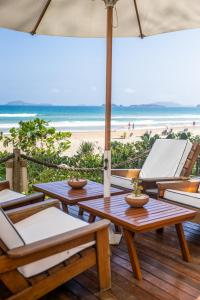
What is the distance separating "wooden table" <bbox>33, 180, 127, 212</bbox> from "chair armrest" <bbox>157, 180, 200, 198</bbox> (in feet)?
1.40

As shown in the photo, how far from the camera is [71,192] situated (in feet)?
11.8

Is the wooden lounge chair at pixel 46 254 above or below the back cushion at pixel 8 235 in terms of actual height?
below

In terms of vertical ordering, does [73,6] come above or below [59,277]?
above

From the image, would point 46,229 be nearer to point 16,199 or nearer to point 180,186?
point 16,199

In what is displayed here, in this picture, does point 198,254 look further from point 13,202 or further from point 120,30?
point 120,30

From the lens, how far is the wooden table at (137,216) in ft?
8.25

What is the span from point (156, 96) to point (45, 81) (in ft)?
37.6

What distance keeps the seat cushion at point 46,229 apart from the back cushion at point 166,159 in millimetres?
2042

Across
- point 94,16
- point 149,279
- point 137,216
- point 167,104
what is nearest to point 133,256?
point 149,279

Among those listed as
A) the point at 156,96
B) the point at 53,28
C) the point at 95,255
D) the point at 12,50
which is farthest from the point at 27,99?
the point at 95,255

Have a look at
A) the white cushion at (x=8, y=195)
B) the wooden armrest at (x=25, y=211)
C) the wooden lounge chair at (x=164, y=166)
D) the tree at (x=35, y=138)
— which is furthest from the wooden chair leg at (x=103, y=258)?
the tree at (x=35, y=138)

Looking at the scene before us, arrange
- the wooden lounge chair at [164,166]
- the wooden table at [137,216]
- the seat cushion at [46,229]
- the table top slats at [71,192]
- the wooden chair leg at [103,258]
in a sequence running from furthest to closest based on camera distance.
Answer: the wooden lounge chair at [164,166] < the table top slats at [71,192] < the wooden table at [137,216] < the wooden chair leg at [103,258] < the seat cushion at [46,229]

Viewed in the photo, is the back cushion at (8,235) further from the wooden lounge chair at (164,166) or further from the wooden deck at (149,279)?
the wooden lounge chair at (164,166)

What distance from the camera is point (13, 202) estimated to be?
9.49 feet
